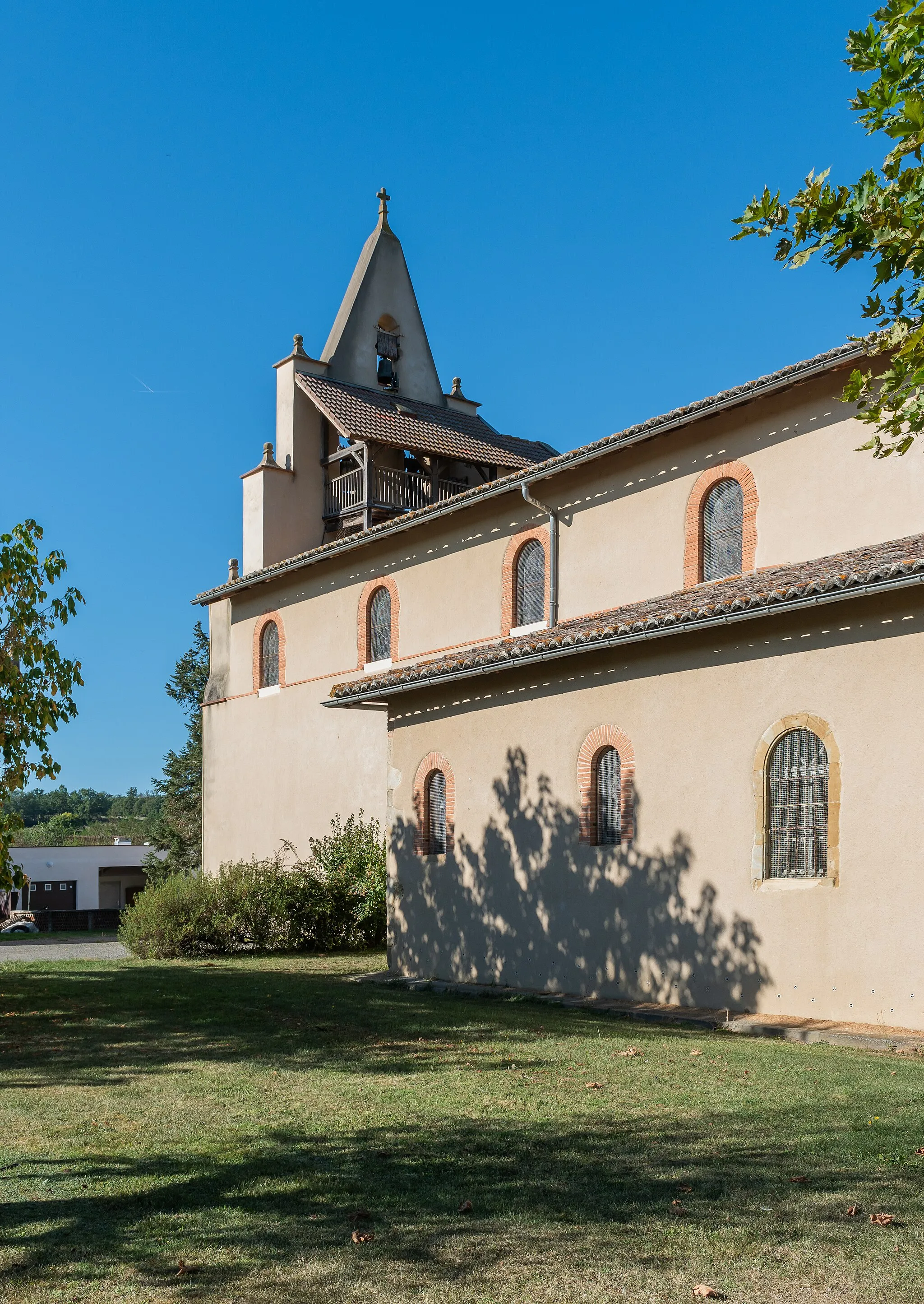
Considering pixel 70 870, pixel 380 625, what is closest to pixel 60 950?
pixel 380 625

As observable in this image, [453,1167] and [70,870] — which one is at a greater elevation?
[453,1167]

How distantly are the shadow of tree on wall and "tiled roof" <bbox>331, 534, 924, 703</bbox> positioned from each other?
147 cm

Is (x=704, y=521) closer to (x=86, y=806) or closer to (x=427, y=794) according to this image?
(x=427, y=794)

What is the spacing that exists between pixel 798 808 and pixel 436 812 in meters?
6.07

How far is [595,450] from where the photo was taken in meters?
17.7

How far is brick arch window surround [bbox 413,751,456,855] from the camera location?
16.7 m

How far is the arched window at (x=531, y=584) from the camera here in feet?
65.5

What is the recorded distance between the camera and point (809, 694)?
39.5 feet

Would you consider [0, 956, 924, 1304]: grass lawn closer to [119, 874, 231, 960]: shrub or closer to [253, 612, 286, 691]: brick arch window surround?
[119, 874, 231, 960]: shrub

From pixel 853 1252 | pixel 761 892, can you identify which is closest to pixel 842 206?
pixel 853 1252

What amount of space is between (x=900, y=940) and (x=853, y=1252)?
22.1ft

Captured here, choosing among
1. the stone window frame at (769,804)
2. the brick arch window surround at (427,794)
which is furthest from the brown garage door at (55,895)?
the stone window frame at (769,804)

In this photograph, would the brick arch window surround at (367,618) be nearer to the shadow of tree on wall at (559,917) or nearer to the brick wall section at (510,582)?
the brick wall section at (510,582)

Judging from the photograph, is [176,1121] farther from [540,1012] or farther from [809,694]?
[809,694]
